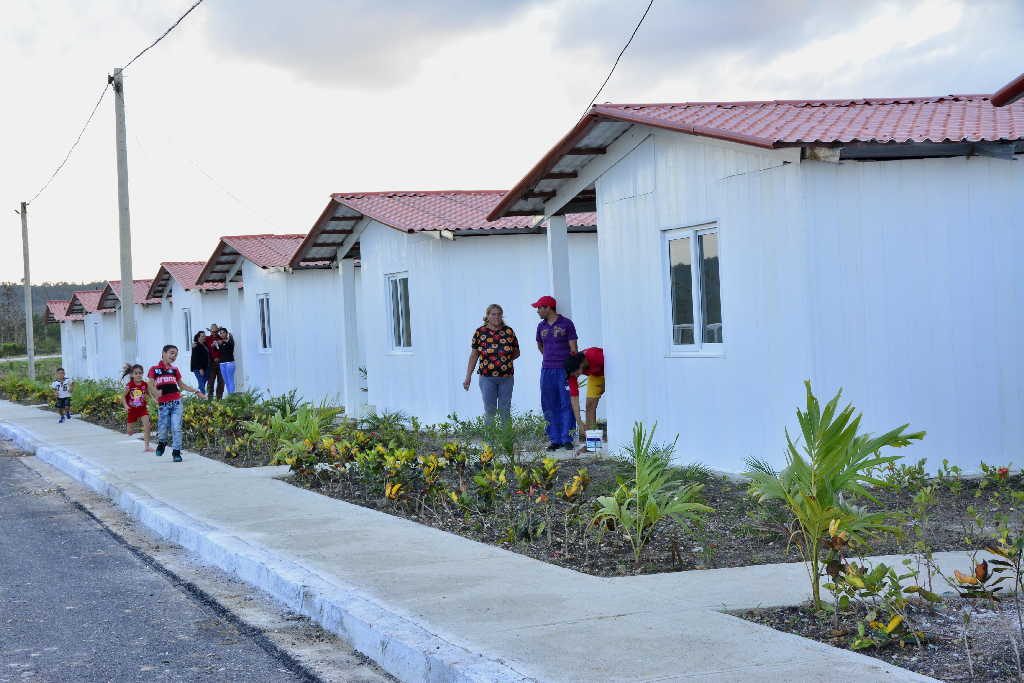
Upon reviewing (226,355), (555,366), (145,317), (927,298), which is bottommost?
(555,366)

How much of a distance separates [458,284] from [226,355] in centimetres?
1199

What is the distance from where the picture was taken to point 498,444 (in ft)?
41.0

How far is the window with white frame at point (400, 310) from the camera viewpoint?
810 inches

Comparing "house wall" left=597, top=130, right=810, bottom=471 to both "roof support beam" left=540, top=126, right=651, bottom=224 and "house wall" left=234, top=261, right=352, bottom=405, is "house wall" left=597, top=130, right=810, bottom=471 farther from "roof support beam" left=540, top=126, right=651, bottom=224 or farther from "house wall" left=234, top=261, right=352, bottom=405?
"house wall" left=234, top=261, right=352, bottom=405

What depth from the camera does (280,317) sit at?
27.2m

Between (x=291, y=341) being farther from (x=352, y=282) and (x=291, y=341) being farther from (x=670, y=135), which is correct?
(x=670, y=135)

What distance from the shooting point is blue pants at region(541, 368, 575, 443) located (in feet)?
46.2

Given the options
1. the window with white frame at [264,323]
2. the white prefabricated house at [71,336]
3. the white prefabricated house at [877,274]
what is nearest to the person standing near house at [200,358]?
the window with white frame at [264,323]

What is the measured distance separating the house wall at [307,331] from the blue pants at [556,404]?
1156cm

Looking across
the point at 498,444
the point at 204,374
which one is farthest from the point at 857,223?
the point at 204,374

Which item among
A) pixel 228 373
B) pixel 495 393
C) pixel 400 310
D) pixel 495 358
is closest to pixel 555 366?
pixel 495 358

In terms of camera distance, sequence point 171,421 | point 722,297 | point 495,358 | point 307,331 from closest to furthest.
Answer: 1. point 722,297
2. point 495,358
3. point 171,421
4. point 307,331

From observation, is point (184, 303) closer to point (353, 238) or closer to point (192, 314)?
point (192, 314)

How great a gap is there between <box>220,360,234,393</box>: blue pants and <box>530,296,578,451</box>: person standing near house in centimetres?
1636
